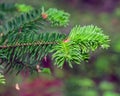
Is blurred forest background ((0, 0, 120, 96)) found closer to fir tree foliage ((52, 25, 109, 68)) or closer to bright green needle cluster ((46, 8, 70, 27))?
bright green needle cluster ((46, 8, 70, 27))

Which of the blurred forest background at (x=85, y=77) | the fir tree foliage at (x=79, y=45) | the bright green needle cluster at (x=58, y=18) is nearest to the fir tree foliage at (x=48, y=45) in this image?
the fir tree foliage at (x=79, y=45)

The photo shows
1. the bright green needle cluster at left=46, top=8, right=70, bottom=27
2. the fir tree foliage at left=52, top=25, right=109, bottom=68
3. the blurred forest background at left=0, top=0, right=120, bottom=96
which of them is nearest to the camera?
the fir tree foliage at left=52, top=25, right=109, bottom=68

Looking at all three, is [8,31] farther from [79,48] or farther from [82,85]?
[82,85]

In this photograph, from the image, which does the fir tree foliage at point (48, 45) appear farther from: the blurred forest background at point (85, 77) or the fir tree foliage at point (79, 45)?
the blurred forest background at point (85, 77)

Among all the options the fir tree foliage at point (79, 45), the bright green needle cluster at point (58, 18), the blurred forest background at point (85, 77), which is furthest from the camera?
the blurred forest background at point (85, 77)

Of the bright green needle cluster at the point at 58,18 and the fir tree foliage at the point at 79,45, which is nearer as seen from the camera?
the fir tree foliage at the point at 79,45

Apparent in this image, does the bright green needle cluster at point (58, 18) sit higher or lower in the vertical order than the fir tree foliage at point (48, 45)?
higher

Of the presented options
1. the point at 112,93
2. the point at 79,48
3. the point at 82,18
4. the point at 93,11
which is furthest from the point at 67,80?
the point at 79,48

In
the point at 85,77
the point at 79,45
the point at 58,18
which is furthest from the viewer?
the point at 85,77

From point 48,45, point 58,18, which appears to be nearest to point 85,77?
point 58,18

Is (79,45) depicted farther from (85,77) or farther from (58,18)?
(85,77)

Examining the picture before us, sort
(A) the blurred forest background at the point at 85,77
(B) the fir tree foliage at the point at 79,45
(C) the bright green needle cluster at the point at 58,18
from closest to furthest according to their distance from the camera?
(B) the fir tree foliage at the point at 79,45, (C) the bright green needle cluster at the point at 58,18, (A) the blurred forest background at the point at 85,77

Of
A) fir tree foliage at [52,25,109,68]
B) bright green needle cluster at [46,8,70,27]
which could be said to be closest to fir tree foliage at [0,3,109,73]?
fir tree foliage at [52,25,109,68]
